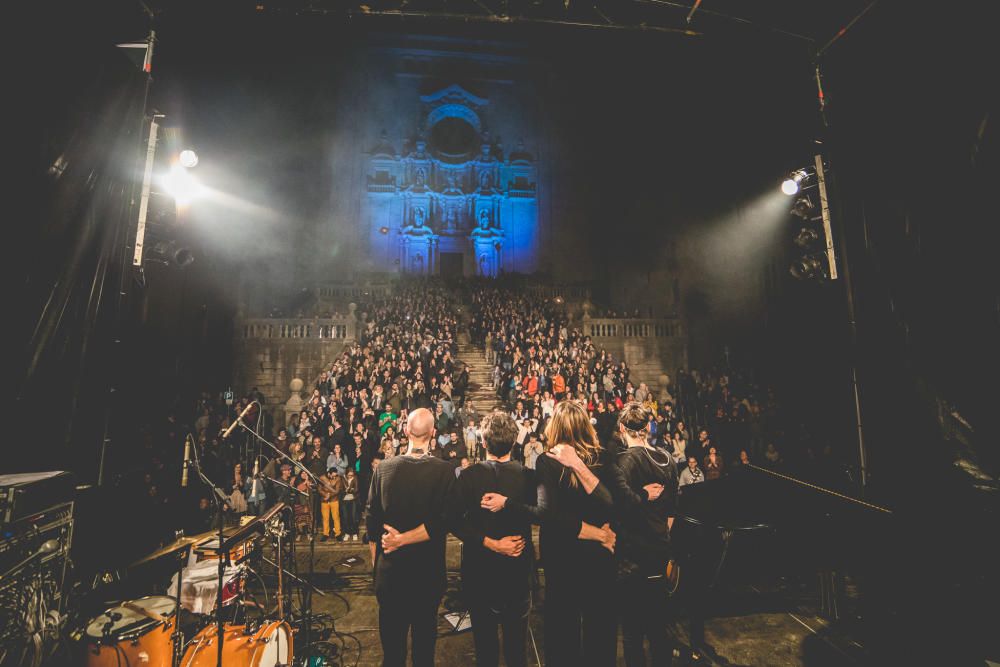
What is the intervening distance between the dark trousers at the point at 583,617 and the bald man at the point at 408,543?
0.75 metres

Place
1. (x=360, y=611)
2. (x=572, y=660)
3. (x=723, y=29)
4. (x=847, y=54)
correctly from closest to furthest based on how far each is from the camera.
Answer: (x=572, y=660), (x=360, y=611), (x=847, y=54), (x=723, y=29)

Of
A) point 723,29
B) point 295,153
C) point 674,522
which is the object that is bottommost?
point 674,522

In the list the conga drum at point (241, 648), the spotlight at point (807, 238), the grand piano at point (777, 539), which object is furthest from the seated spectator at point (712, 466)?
the conga drum at point (241, 648)

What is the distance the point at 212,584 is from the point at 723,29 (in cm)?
828

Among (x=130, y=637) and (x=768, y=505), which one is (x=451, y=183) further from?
(x=130, y=637)

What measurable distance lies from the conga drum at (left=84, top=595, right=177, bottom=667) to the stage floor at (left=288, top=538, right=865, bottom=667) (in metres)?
1.37

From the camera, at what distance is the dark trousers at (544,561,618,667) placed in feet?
8.25

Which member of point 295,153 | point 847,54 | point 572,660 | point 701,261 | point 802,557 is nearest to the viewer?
point 572,660

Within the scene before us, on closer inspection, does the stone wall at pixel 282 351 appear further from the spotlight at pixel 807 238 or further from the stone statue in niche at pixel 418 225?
the stone statue in niche at pixel 418 225

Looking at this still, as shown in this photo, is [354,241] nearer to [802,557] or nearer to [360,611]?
[360,611]

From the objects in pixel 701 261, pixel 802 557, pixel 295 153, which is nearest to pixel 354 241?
pixel 295 153

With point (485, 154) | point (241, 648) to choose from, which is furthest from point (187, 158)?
point (485, 154)

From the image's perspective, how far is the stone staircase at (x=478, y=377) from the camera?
37.0ft

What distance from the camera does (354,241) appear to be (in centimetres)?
2838
